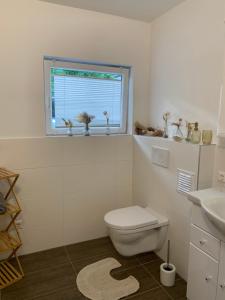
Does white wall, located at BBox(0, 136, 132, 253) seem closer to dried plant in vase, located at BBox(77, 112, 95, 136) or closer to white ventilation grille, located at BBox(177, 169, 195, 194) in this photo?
dried plant in vase, located at BBox(77, 112, 95, 136)

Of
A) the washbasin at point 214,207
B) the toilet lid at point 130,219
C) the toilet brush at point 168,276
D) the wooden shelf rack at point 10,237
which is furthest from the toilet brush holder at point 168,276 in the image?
the wooden shelf rack at point 10,237

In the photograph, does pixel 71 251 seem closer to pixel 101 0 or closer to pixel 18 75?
pixel 18 75

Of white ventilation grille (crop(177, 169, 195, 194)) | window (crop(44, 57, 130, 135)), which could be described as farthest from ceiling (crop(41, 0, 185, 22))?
white ventilation grille (crop(177, 169, 195, 194))

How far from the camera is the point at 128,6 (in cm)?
219

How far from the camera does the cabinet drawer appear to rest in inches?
54.1

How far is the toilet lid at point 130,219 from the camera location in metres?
1.99

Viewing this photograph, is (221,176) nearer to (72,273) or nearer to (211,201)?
(211,201)

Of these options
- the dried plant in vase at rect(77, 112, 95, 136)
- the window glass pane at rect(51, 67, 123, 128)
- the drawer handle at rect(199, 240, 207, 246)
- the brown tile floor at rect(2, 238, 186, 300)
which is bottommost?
the brown tile floor at rect(2, 238, 186, 300)

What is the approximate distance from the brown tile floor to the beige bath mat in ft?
0.15

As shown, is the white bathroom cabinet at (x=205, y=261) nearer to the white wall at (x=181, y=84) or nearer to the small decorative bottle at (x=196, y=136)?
the white wall at (x=181, y=84)

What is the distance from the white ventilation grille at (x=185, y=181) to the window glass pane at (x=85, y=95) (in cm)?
107

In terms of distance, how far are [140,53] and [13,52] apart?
51.7 inches

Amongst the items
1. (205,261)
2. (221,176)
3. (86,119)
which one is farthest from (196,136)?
(86,119)

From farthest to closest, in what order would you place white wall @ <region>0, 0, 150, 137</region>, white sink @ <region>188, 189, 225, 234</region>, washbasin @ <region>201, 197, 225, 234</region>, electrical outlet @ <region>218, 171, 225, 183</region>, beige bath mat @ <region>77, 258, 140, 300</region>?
1. white wall @ <region>0, 0, 150, 137</region>
2. beige bath mat @ <region>77, 258, 140, 300</region>
3. electrical outlet @ <region>218, 171, 225, 183</region>
4. white sink @ <region>188, 189, 225, 234</region>
5. washbasin @ <region>201, 197, 225, 234</region>
